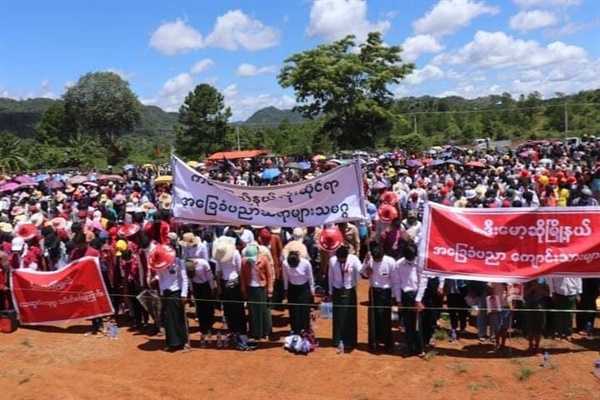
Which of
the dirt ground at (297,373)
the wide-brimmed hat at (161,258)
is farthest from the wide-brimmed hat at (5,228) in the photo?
the wide-brimmed hat at (161,258)

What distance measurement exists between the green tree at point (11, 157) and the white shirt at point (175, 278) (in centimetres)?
4100

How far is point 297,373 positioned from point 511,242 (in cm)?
317

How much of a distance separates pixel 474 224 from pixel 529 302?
1.28 meters

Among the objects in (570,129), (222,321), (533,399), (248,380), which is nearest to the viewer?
(533,399)

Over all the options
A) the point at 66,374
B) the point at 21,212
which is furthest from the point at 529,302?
the point at 21,212

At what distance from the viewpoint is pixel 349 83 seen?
1620 inches

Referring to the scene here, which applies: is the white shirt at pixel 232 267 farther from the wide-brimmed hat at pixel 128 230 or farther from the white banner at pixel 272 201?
the wide-brimmed hat at pixel 128 230

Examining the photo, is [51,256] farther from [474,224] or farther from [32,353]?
[474,224]

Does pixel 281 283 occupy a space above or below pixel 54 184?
below

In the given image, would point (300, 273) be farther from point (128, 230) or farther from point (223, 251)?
point (128, 230)

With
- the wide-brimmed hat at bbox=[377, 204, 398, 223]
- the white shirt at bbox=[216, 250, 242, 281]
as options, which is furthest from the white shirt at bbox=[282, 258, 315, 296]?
the wide-brimmed hat at bbox=[377, 204, 398, 223]

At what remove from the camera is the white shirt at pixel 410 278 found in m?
7.46

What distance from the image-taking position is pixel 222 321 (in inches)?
373

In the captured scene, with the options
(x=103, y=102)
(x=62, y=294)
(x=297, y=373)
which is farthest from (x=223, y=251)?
(x=103, y=102)
